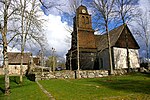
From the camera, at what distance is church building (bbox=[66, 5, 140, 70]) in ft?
137

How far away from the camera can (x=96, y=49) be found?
1847 inches

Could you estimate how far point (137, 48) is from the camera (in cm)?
4388

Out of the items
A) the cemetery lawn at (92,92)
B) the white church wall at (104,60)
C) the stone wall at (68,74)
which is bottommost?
the cemetery lawn at (92,92)

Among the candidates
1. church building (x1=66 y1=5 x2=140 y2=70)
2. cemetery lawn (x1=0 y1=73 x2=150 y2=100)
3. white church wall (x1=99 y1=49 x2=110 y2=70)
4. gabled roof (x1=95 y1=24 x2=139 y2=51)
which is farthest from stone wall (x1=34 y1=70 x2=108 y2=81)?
white church wall (x1=99 y1=49 x2=110 y2=70)

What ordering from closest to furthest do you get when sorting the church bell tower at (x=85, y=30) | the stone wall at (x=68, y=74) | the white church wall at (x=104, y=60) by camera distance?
the stone wall at (x=68, y=74) → the white church wall at (x=104, y=60) → the church bell tower at (x=85, y=30)

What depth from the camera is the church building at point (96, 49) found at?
137 feet

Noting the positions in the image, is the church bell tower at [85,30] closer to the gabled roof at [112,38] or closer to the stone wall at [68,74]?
the gabled roof at [112,38]

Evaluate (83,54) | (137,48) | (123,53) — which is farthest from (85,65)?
(137,48)

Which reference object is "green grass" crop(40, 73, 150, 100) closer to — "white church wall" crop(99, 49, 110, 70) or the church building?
the church building

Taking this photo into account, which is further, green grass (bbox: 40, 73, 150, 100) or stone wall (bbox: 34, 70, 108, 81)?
stone wall (bbox: 34, 70, 108, 81)

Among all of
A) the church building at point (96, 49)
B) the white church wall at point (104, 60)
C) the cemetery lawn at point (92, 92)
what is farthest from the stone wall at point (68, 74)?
the white church wall at point (104, 60)

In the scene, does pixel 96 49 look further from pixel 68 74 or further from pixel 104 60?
pixel 68 74

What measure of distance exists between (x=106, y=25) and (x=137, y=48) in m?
16.4

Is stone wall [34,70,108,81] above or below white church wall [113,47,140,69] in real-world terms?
below
